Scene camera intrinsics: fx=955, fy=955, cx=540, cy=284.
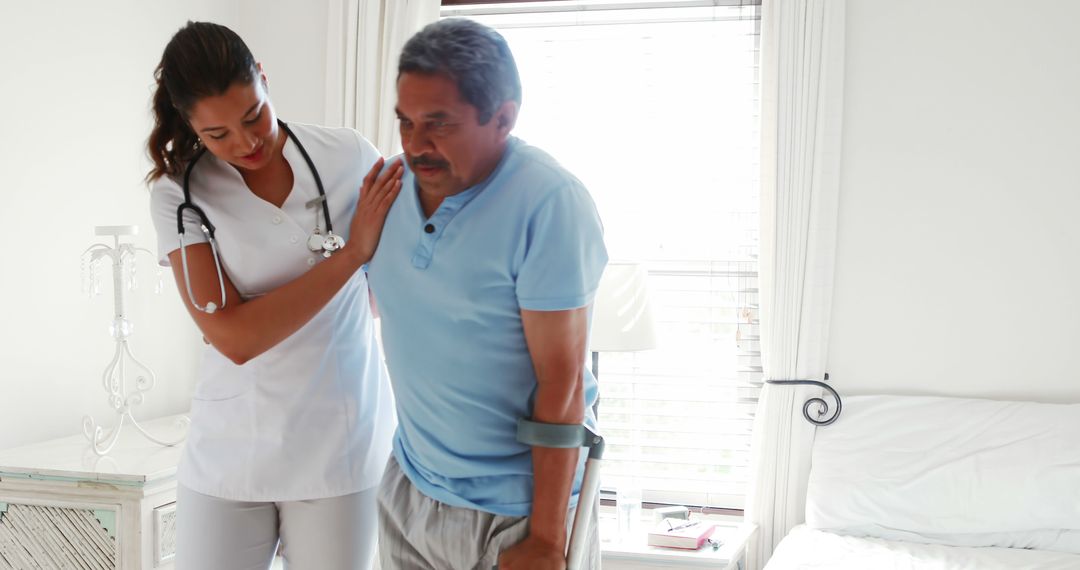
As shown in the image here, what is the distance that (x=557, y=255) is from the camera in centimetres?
118

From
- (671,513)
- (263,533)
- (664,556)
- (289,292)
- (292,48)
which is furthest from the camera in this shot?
(292,48)

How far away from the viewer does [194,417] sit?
1588 millimetres

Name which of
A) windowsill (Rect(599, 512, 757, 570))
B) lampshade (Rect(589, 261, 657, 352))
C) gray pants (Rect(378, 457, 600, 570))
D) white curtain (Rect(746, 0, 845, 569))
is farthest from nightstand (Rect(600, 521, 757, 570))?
gray pants (Rect(378, 457, 600, 570))

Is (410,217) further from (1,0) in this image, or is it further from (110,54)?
(110,54)

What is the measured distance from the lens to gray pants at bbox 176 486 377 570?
150cm

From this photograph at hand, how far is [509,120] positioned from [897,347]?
222 cm

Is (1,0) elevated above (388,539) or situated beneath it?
elevated above

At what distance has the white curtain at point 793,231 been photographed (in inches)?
119

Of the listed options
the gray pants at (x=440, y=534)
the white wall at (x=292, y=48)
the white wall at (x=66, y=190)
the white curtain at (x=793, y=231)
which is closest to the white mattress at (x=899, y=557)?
the white curtain at (x=793, y=231)

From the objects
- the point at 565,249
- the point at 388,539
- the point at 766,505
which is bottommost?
the point at 766,505

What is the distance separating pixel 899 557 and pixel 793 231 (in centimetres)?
104

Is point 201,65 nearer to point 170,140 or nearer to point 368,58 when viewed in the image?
point 170,140

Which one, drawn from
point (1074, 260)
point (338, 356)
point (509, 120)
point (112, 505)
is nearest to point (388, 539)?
point (338, 356)

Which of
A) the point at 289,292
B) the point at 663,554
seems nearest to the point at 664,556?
the point at 663,554
